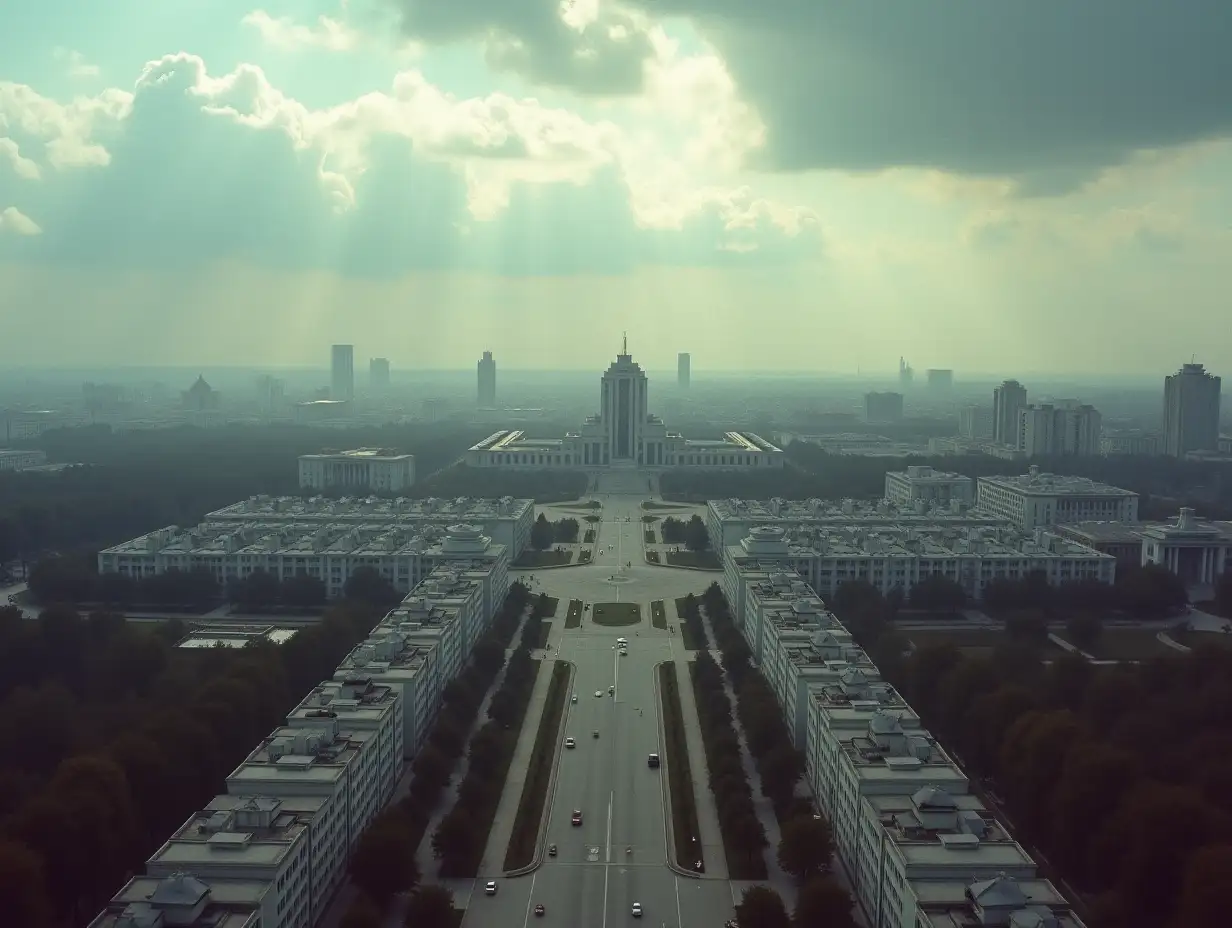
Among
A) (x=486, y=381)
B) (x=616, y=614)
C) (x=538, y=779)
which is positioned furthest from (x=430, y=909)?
(x=486, y=381)

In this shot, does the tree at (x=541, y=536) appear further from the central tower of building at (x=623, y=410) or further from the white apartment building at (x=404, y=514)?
the central tower of building at (x=623, y=410)

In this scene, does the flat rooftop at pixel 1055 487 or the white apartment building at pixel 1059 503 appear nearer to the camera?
the white apartment building at pixel 1059 503

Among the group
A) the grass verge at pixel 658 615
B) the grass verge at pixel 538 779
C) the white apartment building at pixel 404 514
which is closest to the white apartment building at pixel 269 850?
the grass verge at pixel 538 779

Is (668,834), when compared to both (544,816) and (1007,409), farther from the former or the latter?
(1007,409)

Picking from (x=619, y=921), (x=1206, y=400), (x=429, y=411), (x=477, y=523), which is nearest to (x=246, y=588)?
(x=477, y=523)

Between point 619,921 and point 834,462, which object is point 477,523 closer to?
point 619,921
